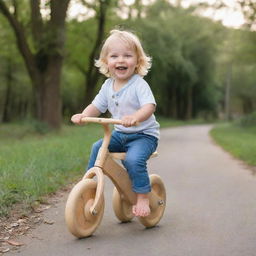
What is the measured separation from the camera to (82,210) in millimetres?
4395

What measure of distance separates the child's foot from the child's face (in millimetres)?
1156

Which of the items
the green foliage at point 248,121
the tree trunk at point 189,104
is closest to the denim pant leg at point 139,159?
the green foliage at point 248,121

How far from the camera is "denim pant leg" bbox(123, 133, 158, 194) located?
4.50m

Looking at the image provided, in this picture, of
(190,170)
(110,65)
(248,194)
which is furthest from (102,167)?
(190,170)

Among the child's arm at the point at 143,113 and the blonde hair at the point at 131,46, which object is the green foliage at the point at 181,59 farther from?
the child's arm at the point at 143,113

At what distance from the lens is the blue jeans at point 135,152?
4.51 meters

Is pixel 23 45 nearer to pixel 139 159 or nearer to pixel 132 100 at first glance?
pixel 132 100

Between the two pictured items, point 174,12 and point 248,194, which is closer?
point 248,194

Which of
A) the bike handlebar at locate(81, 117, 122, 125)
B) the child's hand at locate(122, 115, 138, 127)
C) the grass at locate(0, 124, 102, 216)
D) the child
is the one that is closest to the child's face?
the child

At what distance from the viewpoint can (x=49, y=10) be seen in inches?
763

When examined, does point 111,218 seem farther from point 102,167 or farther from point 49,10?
point 49,10

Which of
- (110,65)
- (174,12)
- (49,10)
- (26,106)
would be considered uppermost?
(174,12)

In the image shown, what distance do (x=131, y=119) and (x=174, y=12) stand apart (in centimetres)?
4328

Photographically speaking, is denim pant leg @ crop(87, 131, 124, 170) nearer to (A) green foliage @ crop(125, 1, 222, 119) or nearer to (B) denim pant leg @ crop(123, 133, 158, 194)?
(B) denim pant leg @ crop(123, 133, 158, 194)
